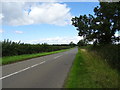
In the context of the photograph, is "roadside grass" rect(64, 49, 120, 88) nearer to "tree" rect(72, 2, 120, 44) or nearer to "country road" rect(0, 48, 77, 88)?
"country road" rect(0, 48, 77, 88)

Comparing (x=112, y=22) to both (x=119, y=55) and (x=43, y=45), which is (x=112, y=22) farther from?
(x=43, y=45)

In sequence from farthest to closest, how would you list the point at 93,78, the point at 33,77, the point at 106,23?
1. the point at 106,23
2. the point at 33,77
3. the point at 93,78

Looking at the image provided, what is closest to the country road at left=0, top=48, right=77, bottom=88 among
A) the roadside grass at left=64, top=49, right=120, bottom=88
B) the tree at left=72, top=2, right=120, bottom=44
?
the roadside grass at left=64, top=49, right=120, bottom=88

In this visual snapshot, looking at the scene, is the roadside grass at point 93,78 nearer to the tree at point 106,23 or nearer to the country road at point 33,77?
the country road at point 33,77

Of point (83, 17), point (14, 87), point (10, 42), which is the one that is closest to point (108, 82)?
point (14, 87)

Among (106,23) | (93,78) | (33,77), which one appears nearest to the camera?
(93,78)

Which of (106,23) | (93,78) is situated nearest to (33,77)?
(93,78)

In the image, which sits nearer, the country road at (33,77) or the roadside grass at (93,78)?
the roadside grass at (93,78)

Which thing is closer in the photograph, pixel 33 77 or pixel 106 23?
pixel 33 77

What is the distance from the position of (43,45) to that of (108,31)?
32708mm

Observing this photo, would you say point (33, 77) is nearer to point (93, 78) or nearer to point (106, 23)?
point (93, 78)

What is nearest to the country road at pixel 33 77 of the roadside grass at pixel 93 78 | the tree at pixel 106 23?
the roadside grass at pixel 93 78

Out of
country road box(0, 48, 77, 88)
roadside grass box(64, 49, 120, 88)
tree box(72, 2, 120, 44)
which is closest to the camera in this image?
roadside grass box(64, 49, 120, 88)

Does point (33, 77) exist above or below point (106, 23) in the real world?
below
